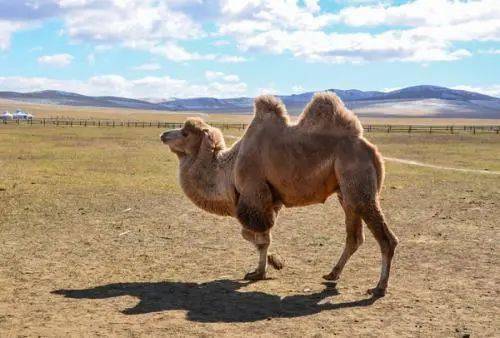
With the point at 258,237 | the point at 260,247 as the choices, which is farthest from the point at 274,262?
the point at 258,237

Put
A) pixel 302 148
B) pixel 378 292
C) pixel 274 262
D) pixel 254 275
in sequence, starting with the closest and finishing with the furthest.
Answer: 1. pixel 378 292
2. pixel 302 148
3. pixel 254 275
4. pixel 274 262

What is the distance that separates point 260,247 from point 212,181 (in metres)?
1.35

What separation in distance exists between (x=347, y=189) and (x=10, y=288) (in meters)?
4.91

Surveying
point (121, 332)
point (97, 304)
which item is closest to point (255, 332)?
point (121, 332)

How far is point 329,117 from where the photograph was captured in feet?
31.2

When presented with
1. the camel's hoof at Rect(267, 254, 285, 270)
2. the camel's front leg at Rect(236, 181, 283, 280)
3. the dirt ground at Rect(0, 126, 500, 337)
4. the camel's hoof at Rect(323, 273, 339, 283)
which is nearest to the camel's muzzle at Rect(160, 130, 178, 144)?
the camel's front leg at Rect(236, 181, 283, 280)

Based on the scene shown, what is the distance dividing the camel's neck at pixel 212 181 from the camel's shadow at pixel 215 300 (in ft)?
4.40

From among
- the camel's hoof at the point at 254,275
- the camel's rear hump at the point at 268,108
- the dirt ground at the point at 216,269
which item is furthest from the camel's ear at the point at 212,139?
the camel's hoof at the point at 254,275

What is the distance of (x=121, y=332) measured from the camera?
7.16 m

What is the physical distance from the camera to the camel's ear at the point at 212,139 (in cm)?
1071

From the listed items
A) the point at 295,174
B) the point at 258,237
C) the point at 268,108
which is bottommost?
the point at 258,237

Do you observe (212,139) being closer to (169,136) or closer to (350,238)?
(169,136)

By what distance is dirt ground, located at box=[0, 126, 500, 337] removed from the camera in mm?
7633

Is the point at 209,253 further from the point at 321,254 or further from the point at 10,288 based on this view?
the point at 10,288
